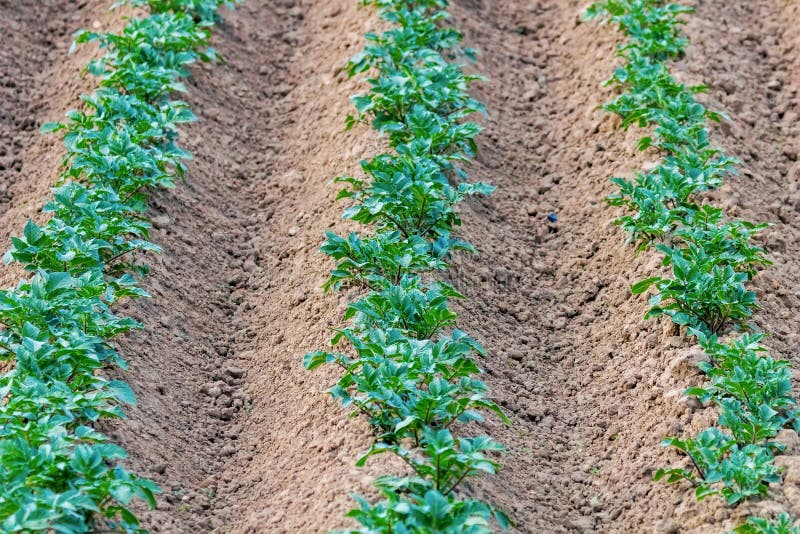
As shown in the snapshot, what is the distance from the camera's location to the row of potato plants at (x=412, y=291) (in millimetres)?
4031

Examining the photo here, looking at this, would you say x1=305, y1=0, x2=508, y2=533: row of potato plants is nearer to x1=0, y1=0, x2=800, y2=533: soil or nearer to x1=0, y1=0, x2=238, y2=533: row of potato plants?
x1=0, y1=0, x2=800, y2=533: soil

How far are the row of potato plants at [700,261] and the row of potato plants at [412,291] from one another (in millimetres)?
827

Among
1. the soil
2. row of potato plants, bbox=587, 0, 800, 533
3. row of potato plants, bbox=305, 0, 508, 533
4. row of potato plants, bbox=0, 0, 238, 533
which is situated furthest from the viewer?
the soil

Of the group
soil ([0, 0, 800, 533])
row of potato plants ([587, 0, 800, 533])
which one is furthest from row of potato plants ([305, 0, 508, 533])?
row of potato plants ([587, 0, 800, 533])

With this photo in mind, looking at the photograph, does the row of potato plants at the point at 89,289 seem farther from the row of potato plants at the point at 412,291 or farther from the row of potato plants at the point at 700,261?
the row of potato plants at the point at 700,261

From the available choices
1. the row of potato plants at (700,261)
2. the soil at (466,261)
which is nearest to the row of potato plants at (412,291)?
the soil at (466,261)

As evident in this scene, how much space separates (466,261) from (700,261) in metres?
1.16

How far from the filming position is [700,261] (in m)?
5.15

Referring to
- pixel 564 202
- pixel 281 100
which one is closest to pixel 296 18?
pixel 281 100

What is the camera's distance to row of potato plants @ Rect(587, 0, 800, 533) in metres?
4.34

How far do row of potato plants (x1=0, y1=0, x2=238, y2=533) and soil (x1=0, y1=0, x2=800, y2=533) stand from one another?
23cm

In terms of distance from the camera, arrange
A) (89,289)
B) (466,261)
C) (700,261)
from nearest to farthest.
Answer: (89,289) < (700,261) < (466,261)

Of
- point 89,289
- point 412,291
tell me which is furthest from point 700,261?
point 89,289

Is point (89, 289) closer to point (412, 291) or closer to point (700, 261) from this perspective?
point (412, 291)
